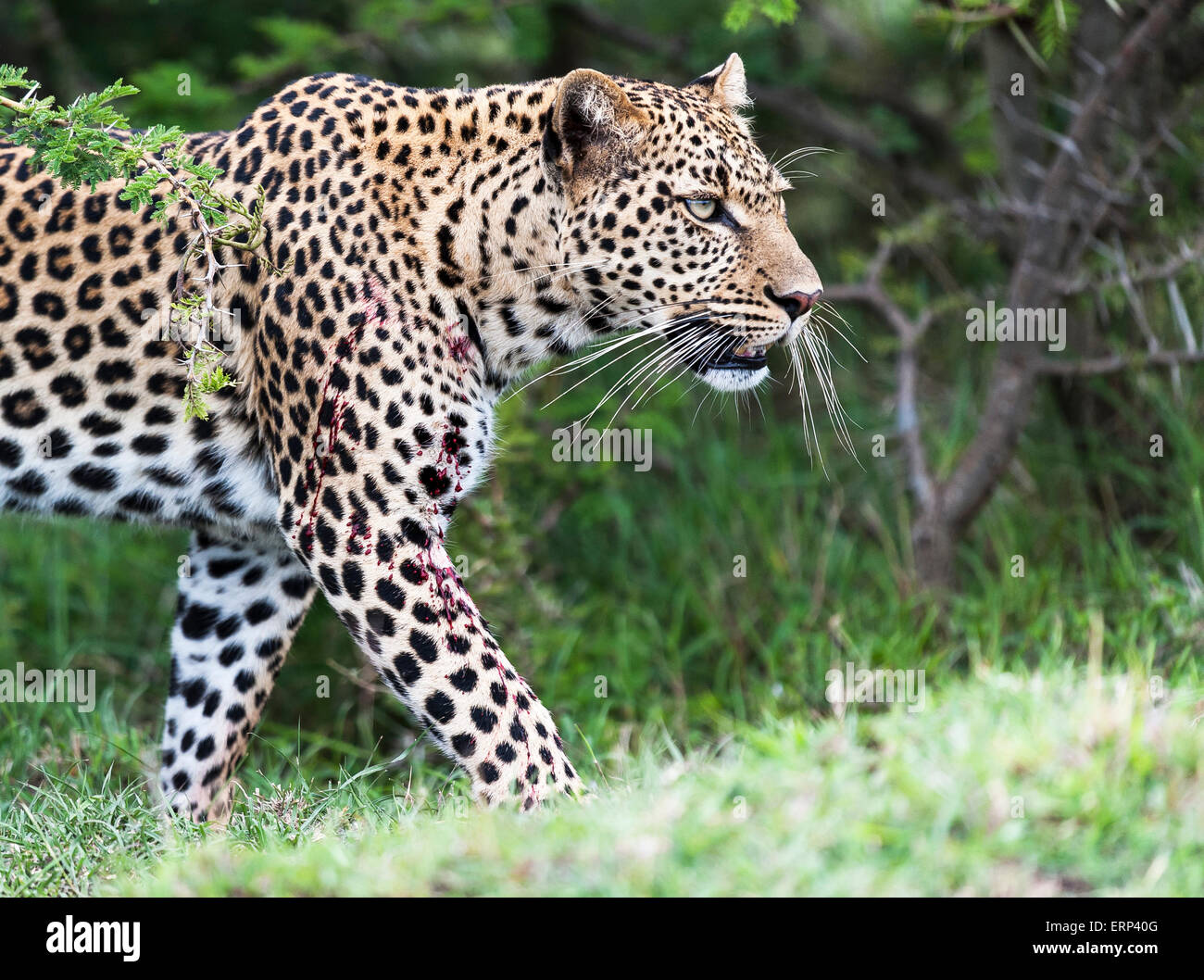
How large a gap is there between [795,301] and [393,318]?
137 cm

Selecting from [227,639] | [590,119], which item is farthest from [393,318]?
[227,639]

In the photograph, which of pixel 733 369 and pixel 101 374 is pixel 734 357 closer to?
pixel 733 369

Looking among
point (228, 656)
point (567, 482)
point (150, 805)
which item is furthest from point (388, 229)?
point (567, 482)

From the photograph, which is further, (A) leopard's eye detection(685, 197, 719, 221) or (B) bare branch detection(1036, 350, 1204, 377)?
(B) bare branch detection(1036, 350, 1204, 377)

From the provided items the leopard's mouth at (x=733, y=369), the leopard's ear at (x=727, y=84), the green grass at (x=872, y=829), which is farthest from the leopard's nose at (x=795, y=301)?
the green grass at (x=872, y=829)

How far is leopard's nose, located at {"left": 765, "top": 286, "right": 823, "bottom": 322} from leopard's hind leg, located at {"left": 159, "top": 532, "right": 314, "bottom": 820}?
210 centimetres

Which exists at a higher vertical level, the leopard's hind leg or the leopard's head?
the leopard's head

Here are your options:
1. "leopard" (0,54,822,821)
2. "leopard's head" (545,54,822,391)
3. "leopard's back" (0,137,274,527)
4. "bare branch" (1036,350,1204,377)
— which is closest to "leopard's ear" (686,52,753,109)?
"leopard" (0,54,822,821)

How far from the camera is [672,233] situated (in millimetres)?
4879

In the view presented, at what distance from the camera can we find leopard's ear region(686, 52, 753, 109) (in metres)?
5.47

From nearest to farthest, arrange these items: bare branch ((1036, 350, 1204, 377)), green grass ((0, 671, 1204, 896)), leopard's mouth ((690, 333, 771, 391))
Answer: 1. green grass ((0, 671, 1204, 896))
2. leopard's mouth ((690, 333, 771, 391))
3. bare branch ((1036, 350, 1204, 377))

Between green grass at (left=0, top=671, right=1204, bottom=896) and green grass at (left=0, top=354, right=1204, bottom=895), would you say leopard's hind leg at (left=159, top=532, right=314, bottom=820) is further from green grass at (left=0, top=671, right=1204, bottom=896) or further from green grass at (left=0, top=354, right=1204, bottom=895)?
green grass at (left=0, top=671, right=1204, bottom=896)
